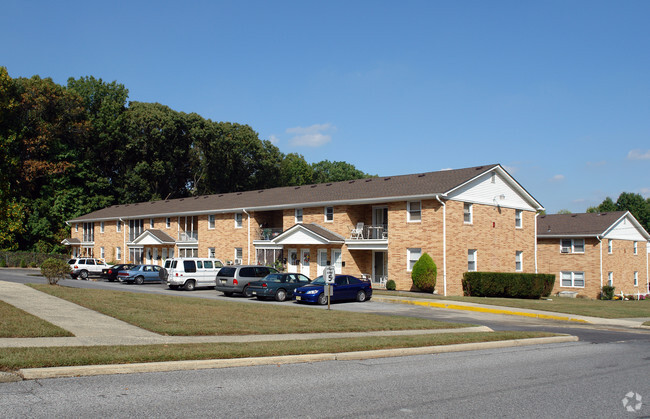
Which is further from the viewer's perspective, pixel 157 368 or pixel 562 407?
pixel 157 368

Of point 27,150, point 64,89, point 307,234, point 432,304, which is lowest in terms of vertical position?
point 432,304

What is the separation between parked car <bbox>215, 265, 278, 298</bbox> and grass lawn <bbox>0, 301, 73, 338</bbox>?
13586mm

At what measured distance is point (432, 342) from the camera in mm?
14039

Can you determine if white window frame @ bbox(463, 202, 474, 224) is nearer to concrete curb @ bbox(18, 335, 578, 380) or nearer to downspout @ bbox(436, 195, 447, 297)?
downspout @ bbox(436, 195, 447, 297)

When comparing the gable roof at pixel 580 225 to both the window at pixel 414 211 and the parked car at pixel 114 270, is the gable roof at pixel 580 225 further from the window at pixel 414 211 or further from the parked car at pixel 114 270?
the parked car at pixel 114 270

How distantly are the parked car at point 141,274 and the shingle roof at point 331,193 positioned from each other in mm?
7982

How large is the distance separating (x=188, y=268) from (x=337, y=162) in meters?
71.4

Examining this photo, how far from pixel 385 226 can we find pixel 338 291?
10.7 metres

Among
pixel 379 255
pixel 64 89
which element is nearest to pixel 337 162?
pixel 64 89

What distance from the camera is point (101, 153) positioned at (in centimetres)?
7212

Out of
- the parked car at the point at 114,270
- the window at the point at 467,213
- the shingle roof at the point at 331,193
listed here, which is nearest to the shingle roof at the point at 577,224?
the shingle roof at the point at 331,193

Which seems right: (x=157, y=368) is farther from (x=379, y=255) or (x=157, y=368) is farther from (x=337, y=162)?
(x=337, y=162)

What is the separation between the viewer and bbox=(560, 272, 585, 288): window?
4362 centimetres

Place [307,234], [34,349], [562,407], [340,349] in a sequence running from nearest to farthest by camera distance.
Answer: [562,407] → [34,349] → [340,349] → [307,234]
